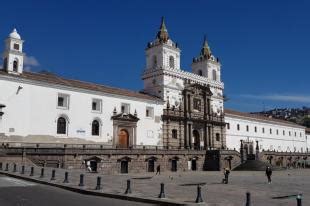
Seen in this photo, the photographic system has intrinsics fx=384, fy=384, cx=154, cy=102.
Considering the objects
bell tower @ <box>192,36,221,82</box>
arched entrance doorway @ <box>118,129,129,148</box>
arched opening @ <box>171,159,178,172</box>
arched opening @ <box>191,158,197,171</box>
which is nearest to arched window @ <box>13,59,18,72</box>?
arched entrance doorway @ <box>118,129,129,148</box>

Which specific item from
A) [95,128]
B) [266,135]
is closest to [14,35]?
[95,128]

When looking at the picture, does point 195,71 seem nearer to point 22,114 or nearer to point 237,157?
point 237,157

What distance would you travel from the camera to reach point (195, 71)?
58.6 meters

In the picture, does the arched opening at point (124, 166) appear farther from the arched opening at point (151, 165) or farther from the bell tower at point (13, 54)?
the bell tower at point (13, 54)

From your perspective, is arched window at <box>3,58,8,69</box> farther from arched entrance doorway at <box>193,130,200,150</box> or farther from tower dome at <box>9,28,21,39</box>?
arched entrance doorway at <box>193,130,200,150</box>

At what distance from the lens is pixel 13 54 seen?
3622cm

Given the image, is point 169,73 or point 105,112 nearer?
point 105,112

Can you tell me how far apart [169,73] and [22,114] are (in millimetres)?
20465

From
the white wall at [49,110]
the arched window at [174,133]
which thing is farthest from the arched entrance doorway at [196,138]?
the white wall at [49,110]

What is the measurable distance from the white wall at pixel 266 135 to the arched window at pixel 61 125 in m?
29.3

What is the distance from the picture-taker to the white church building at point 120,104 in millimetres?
34906

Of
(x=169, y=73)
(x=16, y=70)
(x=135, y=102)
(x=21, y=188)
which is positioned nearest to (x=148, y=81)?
(x=169, y=73)

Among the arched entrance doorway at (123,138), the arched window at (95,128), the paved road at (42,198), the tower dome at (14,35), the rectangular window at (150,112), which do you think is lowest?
the paved road at (42,198)

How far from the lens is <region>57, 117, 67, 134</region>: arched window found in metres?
37.3
